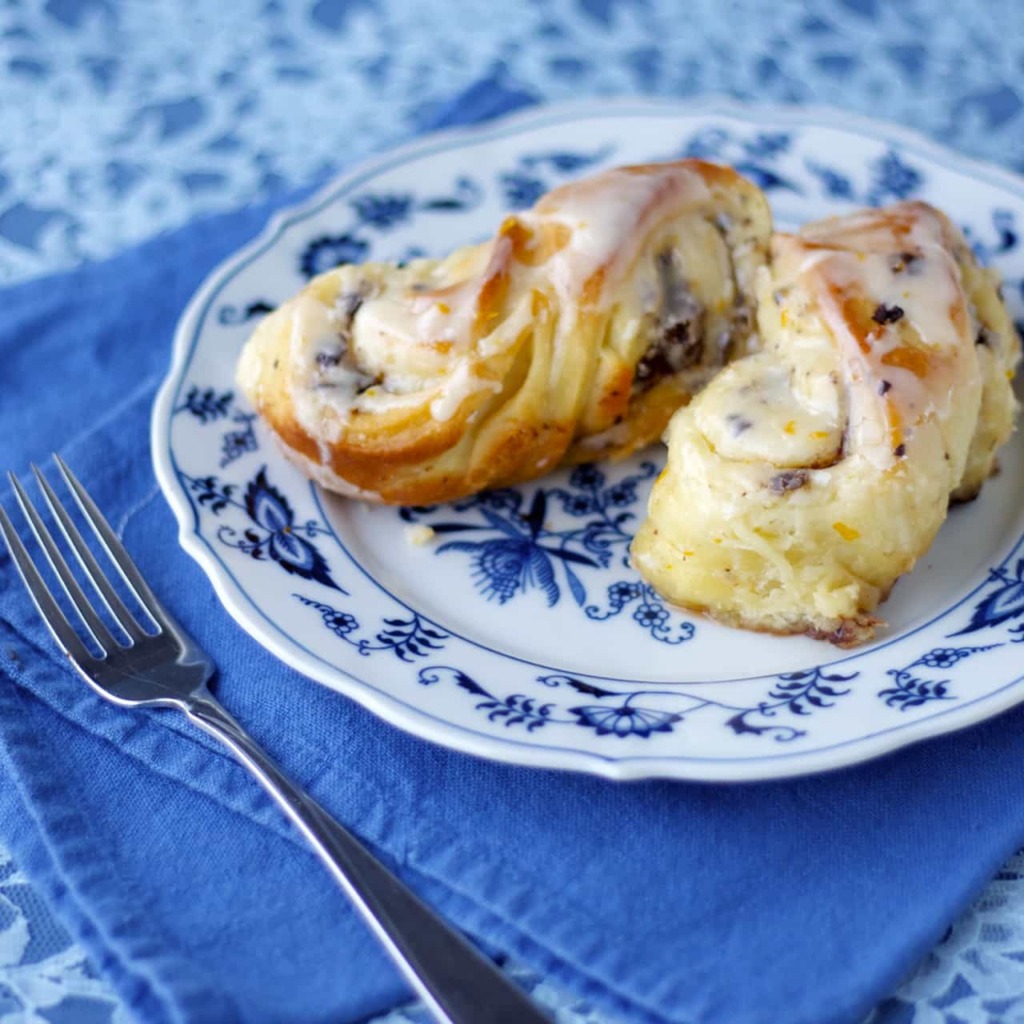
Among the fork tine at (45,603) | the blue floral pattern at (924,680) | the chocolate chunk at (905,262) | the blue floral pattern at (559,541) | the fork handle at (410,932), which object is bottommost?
A: the blue floral pattern at (924,680)

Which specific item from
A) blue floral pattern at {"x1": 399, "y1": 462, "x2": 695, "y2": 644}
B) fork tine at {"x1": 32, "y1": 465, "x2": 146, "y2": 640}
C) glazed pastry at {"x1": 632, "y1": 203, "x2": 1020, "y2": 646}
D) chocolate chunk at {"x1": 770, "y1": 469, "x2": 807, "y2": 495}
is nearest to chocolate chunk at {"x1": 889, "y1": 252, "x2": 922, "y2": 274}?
glazed pastry at {"x1": 632, "y1": 203, "x2": 1020, "y2": 646}

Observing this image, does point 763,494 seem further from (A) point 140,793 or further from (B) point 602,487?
(A) point 140,793

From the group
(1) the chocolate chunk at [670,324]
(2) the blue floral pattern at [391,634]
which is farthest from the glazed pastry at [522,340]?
(2) the blue floral pattern at [391,634]

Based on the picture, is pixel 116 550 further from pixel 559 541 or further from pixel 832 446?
pixel 832 446

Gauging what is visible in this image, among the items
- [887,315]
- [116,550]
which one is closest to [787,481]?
[887,315]

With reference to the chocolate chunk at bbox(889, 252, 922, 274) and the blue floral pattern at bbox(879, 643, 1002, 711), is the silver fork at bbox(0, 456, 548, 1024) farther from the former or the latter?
the chocolate chunk at bbox(889, 252, 922, 274)

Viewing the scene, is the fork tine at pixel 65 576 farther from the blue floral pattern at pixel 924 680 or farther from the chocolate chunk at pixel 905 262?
the chocolate chunk at pixel 905 262
